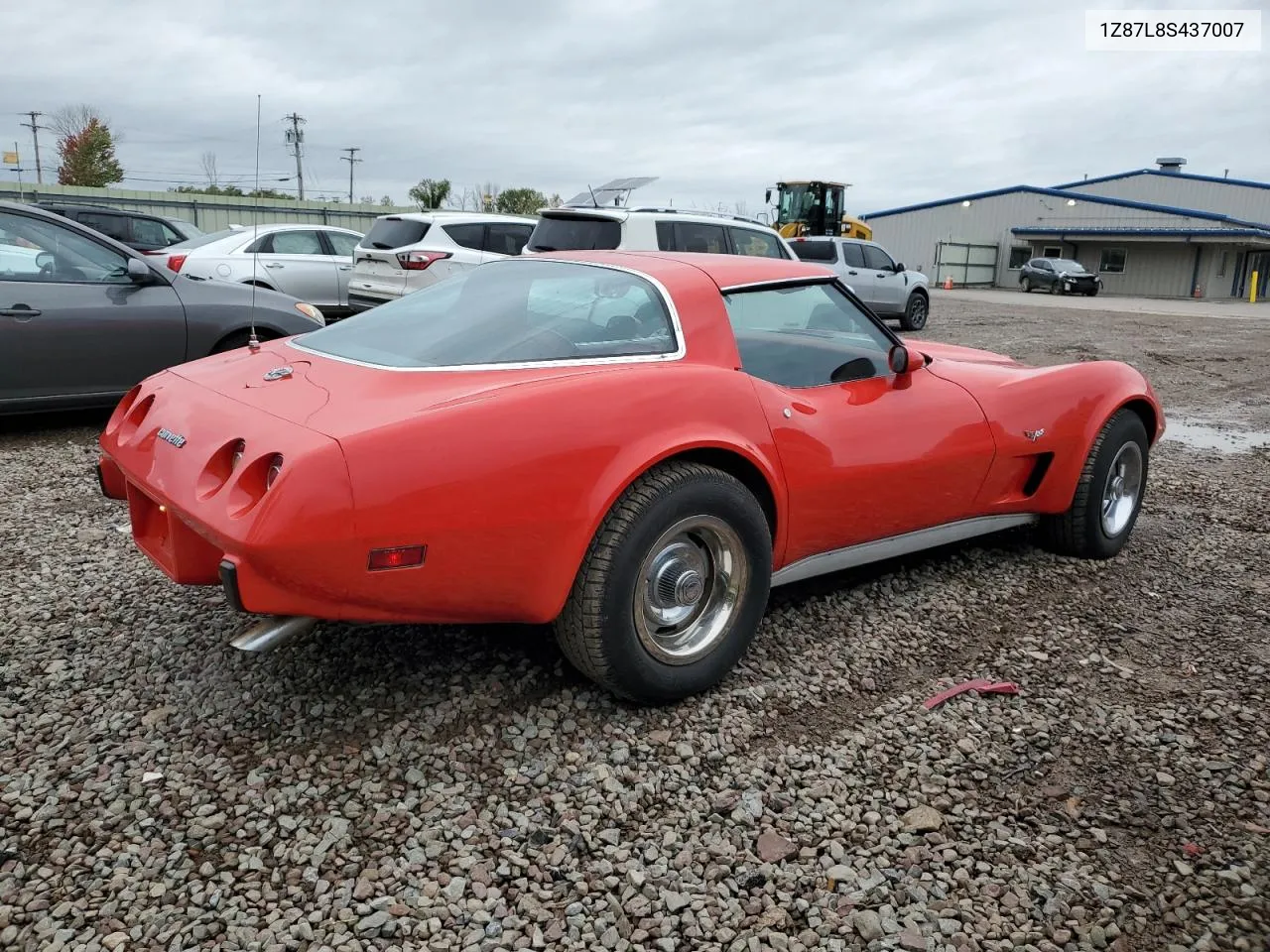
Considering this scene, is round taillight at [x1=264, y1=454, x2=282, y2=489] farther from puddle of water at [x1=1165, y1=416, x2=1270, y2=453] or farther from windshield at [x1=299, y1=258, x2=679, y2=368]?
puddle of water at [x1=1165, y1=416, x2=1270, y2=453]

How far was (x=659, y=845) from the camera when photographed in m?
2.30

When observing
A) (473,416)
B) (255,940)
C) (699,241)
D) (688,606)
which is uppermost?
(699,241)

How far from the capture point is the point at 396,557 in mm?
2342

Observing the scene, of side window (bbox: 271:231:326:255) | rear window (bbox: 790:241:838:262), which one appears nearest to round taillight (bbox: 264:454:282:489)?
side window (bbox: 271:231:326:255)

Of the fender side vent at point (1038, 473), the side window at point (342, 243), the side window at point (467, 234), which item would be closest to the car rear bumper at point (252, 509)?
the fender side vent at point (1038, 473)

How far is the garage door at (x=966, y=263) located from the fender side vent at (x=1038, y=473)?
130 ft

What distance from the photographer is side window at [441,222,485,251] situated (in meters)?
10.8

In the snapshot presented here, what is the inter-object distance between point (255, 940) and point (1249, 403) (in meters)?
10.4

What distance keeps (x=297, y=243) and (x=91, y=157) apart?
1469 inches

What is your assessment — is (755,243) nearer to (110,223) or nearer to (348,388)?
(348,388)

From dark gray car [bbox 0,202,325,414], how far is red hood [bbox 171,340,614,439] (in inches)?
112

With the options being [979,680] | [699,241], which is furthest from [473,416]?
[699,241]

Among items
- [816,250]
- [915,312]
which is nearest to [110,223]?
[816,250]

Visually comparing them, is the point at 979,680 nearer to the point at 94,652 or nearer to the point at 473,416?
the point at 473,416
